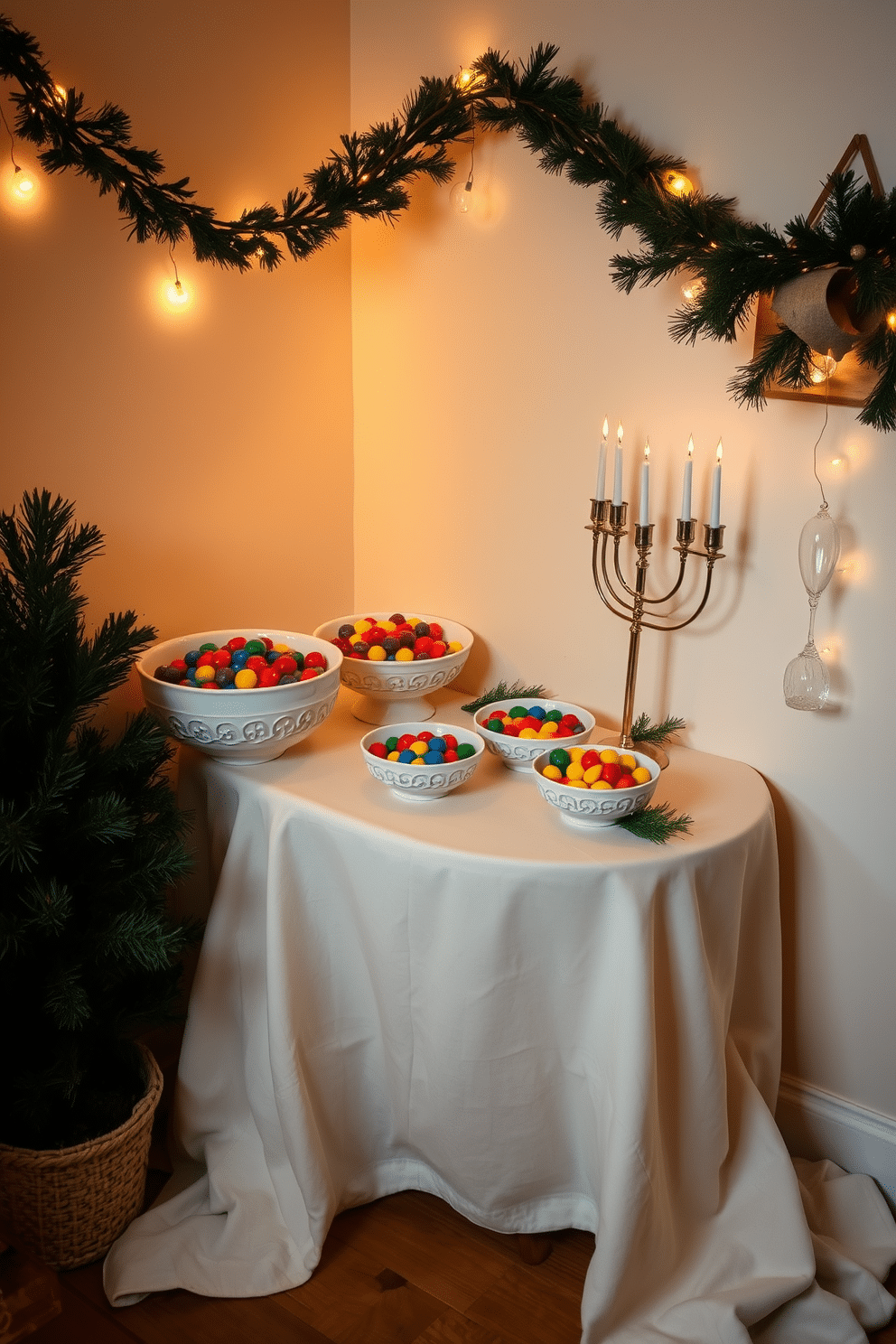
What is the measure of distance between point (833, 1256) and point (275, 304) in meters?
1.83

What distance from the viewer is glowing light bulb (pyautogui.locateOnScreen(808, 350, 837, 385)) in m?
1.54

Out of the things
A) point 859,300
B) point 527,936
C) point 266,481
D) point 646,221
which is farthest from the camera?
point 266,481

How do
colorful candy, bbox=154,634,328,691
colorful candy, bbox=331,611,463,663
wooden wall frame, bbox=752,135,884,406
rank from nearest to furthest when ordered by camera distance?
1. wooden wall frame, bbox=752,135,884,406
2. colorful candy, bbox=154,634,328,691
3. colorful candy, bbox=331,611,463,663

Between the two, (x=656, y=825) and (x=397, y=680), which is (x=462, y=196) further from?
(x=656, y=825)

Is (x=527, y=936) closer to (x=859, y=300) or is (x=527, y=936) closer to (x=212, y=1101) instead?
(x=212, y=1101)

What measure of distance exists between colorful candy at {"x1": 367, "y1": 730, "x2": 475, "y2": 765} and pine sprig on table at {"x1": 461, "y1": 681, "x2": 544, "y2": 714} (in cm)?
24

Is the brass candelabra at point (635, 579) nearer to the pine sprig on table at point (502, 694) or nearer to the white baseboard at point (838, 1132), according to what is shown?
the pine sprig on table at point (502, 694)

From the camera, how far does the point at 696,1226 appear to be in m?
1.58

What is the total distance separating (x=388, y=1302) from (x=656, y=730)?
3.19ft

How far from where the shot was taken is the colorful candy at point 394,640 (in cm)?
193

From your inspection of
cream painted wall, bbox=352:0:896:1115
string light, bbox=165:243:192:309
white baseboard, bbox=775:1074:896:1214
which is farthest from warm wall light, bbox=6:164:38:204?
white baseboard, bbox=775:1074:896:1214

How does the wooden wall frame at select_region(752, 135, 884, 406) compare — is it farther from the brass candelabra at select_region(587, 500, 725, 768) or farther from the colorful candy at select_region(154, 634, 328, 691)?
the colorful candy at select_region(154, 634, 328, 691)

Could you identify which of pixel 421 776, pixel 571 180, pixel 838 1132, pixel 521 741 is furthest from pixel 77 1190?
pixel 571 180

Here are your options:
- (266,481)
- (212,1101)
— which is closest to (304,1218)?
(212,1101)
